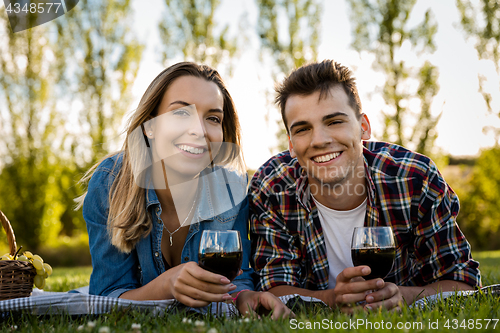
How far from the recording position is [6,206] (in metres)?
13.1

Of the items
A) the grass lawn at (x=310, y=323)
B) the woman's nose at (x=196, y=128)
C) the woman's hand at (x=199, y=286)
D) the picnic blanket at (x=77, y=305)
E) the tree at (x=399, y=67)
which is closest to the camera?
the grass lawn at (x=310, y=323)

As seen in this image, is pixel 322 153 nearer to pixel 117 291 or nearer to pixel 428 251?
pixel 428 251

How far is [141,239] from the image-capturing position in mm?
3119

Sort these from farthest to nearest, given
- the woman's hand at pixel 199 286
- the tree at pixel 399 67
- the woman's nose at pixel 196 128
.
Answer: the tree at pixel 399 67
the woman's nose at pixel 196 128
the woman's hand at pixel 199 286

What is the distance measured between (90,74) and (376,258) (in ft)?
45.2

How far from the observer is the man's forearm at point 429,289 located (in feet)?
8.84

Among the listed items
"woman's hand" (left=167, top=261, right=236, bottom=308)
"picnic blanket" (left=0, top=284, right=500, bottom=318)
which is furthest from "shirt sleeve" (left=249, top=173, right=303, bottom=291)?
"woman's hand" (left=167, top=261, right=236, bottom=308)

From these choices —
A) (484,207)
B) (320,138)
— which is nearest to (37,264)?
(320,138)

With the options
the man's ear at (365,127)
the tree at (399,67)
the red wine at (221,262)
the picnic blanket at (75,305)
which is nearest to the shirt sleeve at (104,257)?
the picnic blanket at (75,305)

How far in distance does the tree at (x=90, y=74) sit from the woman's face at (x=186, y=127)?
10850 mm

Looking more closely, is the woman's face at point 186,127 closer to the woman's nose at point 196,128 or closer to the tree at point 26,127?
the woman's nose at point 196,128

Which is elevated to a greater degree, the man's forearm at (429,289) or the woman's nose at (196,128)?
the woman's nose at (196,128)

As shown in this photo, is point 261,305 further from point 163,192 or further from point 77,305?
point 163,192

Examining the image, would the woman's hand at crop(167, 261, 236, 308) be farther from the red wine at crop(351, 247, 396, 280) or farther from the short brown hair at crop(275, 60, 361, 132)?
the short brown hair at crop(275, 60, 361, 132)
